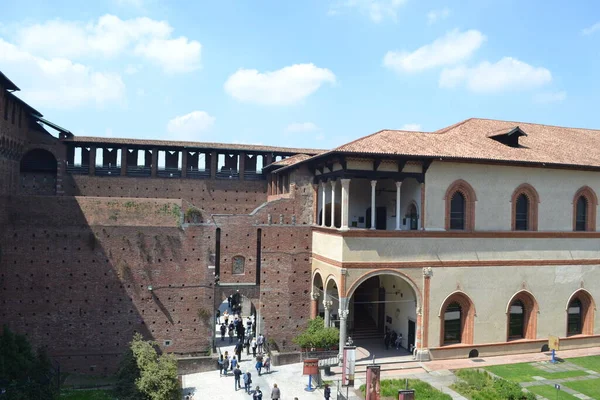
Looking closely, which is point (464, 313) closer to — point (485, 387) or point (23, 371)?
point (485, 387)

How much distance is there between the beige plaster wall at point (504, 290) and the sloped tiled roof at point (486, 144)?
6.03 m

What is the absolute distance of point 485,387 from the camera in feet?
72.6

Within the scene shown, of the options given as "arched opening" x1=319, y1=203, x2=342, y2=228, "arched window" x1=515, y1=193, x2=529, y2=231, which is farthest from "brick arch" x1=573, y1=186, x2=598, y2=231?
"arched opening" x1=319, y1=203, x2=342, y2=228

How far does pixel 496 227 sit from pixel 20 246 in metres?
25.1

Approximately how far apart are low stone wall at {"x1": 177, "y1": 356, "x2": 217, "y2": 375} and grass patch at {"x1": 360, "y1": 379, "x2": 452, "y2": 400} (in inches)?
343

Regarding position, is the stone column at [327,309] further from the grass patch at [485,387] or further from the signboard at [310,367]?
the grass patch at [485,387]

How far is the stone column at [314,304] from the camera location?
2946 centimetres

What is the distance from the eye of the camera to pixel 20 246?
26453 mm

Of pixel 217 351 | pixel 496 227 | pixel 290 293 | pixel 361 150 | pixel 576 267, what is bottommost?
pixel 217 351

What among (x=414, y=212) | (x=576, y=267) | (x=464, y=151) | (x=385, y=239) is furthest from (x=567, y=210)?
(x=385, y=239)

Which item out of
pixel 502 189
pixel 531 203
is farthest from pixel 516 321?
pixel 502 189

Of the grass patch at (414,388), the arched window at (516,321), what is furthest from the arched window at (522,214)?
the grass patch at (414,388)

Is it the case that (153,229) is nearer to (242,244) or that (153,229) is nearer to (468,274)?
(242,244)

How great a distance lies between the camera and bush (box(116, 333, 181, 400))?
2198cm
